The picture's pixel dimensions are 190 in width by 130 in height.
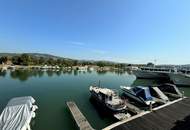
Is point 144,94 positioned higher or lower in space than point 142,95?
higher

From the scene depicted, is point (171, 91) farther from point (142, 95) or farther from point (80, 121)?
A: point (80, 121)

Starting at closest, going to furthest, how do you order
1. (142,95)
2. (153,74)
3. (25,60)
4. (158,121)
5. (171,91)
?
Result: 1. (158,121)
2. (142,95)
3. (171,91)
4. (153,74)
5. (25,60)

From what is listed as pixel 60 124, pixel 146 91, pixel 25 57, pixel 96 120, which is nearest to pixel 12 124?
pixel 60 124

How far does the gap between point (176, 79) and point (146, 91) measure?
27.7m

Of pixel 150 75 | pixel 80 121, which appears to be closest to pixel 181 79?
pixel 150 75

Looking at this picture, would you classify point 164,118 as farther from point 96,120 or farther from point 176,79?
point 176,79

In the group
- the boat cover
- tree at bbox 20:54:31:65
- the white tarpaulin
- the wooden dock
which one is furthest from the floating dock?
tree at bbox 20:54:31:65

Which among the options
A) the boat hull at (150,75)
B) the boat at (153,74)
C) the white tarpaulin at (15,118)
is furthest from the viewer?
the boat at (153,74)

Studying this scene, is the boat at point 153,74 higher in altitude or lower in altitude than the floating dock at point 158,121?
higher

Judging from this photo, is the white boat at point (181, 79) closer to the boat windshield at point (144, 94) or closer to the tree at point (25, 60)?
the boat windshield at point (144, 94)

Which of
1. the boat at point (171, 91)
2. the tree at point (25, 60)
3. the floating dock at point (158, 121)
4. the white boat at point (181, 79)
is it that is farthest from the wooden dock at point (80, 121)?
the tree at point (25, 60)

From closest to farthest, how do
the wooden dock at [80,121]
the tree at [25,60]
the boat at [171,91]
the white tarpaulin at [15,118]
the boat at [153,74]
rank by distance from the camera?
the white tarpaulin at [15,118], the wooden dock at [80,121], the boat at [171,91], the boat at [153,74], the tree at [25,60]

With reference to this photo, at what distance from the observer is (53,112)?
50.8 feet

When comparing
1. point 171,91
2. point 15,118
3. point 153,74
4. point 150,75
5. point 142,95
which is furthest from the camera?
point 150,75
